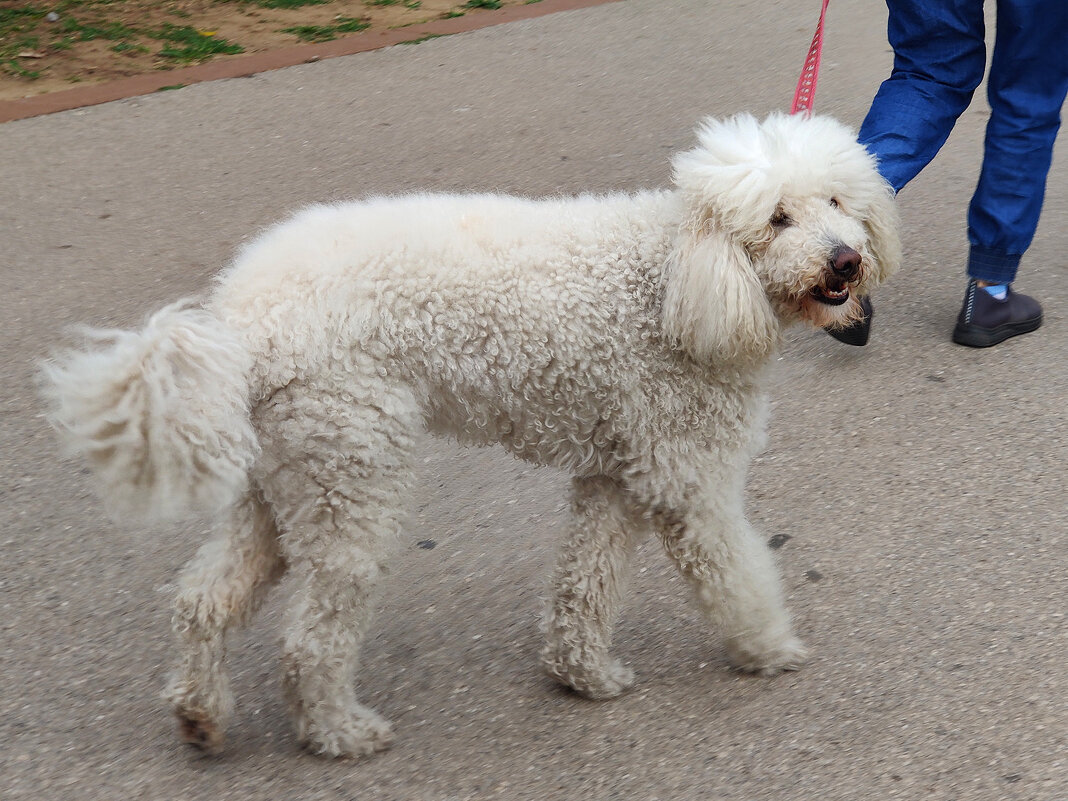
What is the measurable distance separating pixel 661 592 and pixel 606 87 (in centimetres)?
482

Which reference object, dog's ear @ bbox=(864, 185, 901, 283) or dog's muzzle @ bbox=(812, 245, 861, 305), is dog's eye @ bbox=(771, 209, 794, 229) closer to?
dog's muzzle @ bbox=(812, 245, 861, 305)

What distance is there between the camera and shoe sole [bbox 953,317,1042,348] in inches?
184

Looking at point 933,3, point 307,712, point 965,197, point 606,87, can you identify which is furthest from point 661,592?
point 606,87

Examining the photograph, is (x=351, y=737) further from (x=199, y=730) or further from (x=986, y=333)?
(x=986, y=333)

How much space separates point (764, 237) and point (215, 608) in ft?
5.23

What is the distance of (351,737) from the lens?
9.55 feet

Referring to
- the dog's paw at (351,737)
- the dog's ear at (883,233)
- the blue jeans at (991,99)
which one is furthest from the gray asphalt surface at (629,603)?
the dog's ear at (883,233)

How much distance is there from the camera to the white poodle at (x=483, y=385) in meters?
2.63

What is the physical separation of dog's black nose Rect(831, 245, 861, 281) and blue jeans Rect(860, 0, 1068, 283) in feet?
5.51

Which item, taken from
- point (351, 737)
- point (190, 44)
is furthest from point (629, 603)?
point (190, 44)

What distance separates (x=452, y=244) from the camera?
285 cm

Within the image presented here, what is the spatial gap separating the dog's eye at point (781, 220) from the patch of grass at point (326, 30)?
20.3ft

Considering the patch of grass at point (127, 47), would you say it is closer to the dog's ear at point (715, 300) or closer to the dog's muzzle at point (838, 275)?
the dog's ear at point (715, 300)

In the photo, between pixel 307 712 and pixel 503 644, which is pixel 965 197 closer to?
pixel 503 644
